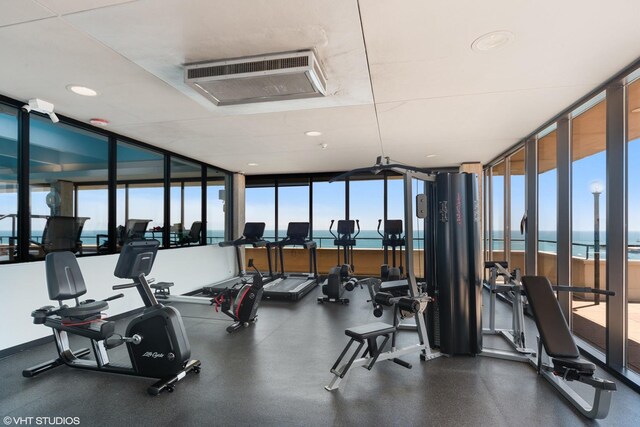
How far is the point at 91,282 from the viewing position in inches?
164

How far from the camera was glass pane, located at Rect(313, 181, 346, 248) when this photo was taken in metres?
8.18

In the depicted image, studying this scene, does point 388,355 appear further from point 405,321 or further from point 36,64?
point 36,64

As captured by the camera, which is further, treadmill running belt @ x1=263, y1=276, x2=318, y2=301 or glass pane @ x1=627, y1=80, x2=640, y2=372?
treadmill running belt @ x1=263, y1=276, x2=318, y2=301

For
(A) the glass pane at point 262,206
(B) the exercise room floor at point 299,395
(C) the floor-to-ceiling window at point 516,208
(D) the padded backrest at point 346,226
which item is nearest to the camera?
(B) the exercise room floor at point 299,395

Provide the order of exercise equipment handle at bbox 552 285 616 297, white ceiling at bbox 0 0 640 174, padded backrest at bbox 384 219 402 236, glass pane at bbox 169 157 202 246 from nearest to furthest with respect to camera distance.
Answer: white ceiling at bbox 0 0 640 174
exercise equipment handle at bbox 552 285 616 297
glass pane at bbox 169 157 202 246
padded backrest at bbox 384 219 402 236

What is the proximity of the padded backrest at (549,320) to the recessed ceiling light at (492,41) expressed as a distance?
182 centimetres

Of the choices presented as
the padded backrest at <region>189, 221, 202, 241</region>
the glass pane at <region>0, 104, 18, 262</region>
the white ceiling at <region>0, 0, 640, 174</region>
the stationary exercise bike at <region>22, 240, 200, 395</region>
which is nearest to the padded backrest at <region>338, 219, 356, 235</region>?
the padded backrest at <region>189, 221, 202, 241</region>

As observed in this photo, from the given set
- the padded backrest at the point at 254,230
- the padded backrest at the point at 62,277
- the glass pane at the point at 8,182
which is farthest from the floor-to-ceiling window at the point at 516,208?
the glass pane at the point at 8,182

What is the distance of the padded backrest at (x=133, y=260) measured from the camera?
9.03 feet

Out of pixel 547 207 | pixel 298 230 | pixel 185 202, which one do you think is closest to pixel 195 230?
pixel 185 202

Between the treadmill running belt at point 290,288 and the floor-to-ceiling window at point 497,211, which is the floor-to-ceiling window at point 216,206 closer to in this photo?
the treadmill running belt at point 290,288

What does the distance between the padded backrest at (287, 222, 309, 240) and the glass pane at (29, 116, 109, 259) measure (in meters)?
3.54

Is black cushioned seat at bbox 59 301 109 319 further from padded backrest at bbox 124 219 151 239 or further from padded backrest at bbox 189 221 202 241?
padded backrest at bbox 189 221 202 241

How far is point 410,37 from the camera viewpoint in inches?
86.4
